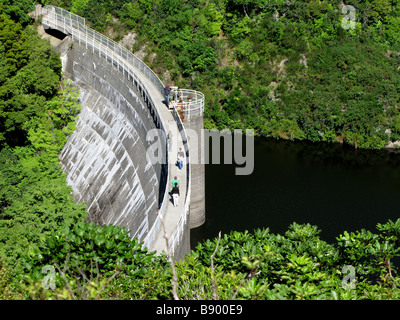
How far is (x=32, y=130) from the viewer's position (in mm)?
56750

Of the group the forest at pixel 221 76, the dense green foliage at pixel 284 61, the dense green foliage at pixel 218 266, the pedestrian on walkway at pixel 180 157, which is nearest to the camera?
the dense green foliage at pixel 218 266

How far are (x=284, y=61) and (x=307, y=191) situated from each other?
26.2 metres

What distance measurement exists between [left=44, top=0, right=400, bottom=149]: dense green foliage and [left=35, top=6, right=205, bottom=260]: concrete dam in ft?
43.6

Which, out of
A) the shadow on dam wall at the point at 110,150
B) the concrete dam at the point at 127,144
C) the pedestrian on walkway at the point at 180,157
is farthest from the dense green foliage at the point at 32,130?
the pedestrian on walkway at the point at 180,157

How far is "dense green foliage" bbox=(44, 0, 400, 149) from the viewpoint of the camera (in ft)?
218

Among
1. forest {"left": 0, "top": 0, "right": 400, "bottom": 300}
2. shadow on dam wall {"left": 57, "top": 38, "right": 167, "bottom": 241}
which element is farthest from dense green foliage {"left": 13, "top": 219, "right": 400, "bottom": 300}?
shadow on dam wall {"left": 57, "top": 38, "right": 167, "bottom": 241}

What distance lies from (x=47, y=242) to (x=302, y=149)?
49.6 m

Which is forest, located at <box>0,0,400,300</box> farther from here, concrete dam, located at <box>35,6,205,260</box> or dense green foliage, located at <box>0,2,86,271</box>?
concrete dam, located at <box>35,6,205,260</box>

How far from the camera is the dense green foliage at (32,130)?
40219mm

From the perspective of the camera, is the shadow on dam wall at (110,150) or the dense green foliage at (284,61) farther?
the dense green foliage at (284,61)

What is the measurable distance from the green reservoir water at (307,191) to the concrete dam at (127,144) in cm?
442

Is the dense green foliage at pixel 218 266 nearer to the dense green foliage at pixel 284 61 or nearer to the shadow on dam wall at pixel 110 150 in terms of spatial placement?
the shadow on dam wall at pixel 110 150

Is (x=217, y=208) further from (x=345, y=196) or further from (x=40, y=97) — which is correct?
(x=40, y=97)

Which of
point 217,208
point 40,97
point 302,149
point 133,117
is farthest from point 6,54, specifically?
point 302,149
